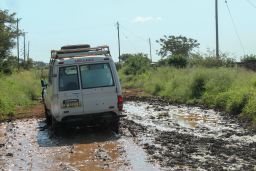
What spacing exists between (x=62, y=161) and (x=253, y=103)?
883 cm

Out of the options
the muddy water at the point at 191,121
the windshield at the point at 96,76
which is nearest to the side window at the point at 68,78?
the windshield at the point at 96,76

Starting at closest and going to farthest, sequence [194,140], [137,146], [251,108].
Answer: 1. [137,146]
2. [194,140]
3. [251,108]

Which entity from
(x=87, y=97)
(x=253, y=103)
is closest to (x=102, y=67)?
(x=87, y=97)

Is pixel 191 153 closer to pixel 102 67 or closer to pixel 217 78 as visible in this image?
pixel 102 67

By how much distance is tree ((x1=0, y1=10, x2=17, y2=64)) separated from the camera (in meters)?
43.8

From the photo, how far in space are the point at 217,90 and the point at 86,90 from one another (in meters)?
11.8

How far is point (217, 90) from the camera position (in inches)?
950

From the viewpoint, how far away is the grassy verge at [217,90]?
18775 mm

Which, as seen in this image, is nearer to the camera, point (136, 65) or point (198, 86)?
point (198, 86)

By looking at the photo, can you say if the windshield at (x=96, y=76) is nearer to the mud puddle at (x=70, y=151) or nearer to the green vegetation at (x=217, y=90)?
the mud puddle at (x=70, y=151)

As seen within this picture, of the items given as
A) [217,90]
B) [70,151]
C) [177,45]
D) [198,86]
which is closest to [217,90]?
[217,90]

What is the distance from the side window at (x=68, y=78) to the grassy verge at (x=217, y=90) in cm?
594

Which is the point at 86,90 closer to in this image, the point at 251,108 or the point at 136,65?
the point at 251,108

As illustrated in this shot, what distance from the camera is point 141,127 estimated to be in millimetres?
15969
